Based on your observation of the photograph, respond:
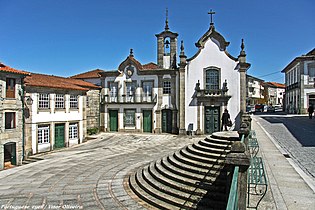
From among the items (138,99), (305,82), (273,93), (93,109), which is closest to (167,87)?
(138,99)

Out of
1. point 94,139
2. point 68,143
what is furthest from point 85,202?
point 94,139

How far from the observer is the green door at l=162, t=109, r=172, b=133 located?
73.3ft

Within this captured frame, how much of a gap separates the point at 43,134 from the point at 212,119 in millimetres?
14008

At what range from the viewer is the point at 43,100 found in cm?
1752

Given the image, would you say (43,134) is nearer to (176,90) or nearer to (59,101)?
(59,101)

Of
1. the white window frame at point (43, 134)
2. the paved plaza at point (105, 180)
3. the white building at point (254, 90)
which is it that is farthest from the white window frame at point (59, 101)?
the white building at point (254, 90)

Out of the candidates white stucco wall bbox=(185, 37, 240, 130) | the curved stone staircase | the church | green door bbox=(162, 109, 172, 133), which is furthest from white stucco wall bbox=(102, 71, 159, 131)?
the curved stone staircase

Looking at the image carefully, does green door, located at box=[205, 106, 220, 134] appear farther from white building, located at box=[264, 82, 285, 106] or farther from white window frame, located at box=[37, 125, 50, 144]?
white building, located at box=[264, 82, 285, 106]

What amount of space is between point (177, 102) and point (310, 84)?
20.0 metres

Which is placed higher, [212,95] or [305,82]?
[305,82]

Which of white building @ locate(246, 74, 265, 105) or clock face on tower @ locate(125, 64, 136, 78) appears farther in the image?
white building @ locate(246, 74, 265, 105)

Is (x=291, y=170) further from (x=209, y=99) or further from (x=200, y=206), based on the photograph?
(x=209, y=99)

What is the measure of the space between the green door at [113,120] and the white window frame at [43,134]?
24.7ft

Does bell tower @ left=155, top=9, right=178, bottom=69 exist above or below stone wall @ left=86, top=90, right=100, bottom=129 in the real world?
above
